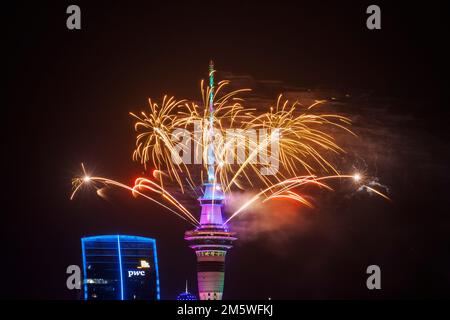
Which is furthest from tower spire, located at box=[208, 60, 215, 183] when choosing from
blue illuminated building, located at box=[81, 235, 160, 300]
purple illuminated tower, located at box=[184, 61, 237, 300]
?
blue illuminated building, located at box=[81, 235, 160, 300]

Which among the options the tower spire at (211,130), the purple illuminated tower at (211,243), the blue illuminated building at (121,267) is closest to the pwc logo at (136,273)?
the blue illuminated building at (121,267)

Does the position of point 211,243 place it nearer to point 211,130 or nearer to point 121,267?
point 121,267

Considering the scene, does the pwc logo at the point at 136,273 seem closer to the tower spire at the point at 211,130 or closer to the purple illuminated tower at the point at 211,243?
the purple illuminated tower at the point at 211,243

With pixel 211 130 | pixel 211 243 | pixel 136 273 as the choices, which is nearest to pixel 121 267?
pixel 136 273

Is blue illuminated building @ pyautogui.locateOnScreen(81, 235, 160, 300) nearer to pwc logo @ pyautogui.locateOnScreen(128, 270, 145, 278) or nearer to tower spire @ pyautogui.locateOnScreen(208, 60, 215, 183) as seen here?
pwc logo @ pyautogui.locateOnScreen(128, 270, 145, 278)

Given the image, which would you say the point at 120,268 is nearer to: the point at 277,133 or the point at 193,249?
the point at 193,249
